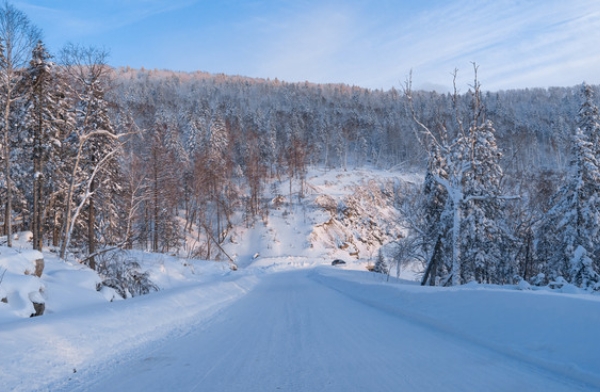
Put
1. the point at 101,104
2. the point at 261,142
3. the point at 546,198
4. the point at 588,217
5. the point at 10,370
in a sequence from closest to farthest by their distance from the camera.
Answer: the point at 10,370 → the point at 101,104 → the point at 588,217 → the point at 546,198 → the point at 261,142

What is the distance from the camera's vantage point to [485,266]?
22375mm

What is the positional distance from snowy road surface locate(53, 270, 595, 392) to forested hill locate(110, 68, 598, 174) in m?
55.8

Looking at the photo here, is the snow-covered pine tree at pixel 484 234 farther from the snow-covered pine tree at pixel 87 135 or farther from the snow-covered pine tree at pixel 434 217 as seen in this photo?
the snow-covered pine tree at pixel 87 135

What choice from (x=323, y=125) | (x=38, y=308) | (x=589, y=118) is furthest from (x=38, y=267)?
(x=323, y=125)

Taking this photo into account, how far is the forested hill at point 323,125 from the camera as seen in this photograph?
3716 inches

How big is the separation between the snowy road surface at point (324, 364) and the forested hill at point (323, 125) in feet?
183

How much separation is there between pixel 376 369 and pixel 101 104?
1964 cm

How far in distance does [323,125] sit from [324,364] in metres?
121

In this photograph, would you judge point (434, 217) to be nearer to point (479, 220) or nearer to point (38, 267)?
point (479, 220)

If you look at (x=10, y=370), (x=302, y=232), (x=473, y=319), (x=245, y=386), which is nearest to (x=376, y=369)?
(x=245, y=386)

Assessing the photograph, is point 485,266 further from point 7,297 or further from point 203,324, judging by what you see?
point 7,297

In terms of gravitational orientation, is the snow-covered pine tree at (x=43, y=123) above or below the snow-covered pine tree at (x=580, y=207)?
above

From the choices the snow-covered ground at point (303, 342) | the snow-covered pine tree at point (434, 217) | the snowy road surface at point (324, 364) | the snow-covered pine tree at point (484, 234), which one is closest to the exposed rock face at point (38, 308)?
the snow-covered ground at point (303, 342)

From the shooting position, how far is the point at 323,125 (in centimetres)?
12288
